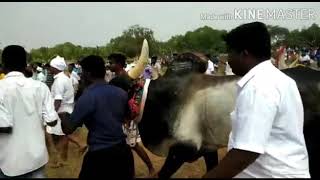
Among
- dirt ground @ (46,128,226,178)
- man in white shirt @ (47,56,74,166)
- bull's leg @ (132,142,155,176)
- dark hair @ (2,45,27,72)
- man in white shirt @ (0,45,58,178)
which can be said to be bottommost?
dirt ground @ (46,128,226,178)

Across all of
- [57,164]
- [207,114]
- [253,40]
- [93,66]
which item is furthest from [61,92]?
[253,40]

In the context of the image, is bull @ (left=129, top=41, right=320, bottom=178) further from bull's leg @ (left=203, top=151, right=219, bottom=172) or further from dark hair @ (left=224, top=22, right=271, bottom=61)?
dark hair @ (left=224, top=22, right=271, bottom=61)

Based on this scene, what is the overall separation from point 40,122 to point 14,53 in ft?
1.81

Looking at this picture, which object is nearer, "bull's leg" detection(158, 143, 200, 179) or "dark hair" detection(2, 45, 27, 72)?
"dark hair" detection(2, 45, 27, 72)

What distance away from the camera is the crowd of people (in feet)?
8.00

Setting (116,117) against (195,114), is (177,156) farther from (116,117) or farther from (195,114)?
(116,117)

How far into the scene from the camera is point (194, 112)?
250 inches

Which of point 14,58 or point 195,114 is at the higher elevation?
point 14,58

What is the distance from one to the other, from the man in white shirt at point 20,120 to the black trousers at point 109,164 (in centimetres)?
36

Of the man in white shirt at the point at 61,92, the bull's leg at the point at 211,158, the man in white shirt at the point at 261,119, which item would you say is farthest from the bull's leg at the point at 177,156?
the man in white shirt at the point at 261,119

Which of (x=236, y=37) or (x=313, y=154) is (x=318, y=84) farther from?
(x=236, y=37)

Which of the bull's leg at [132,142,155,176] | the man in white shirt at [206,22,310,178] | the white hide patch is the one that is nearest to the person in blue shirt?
the white hide patch

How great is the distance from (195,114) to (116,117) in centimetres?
196

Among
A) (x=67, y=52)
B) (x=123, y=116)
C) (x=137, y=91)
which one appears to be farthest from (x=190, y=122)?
(x=67, y=52)
